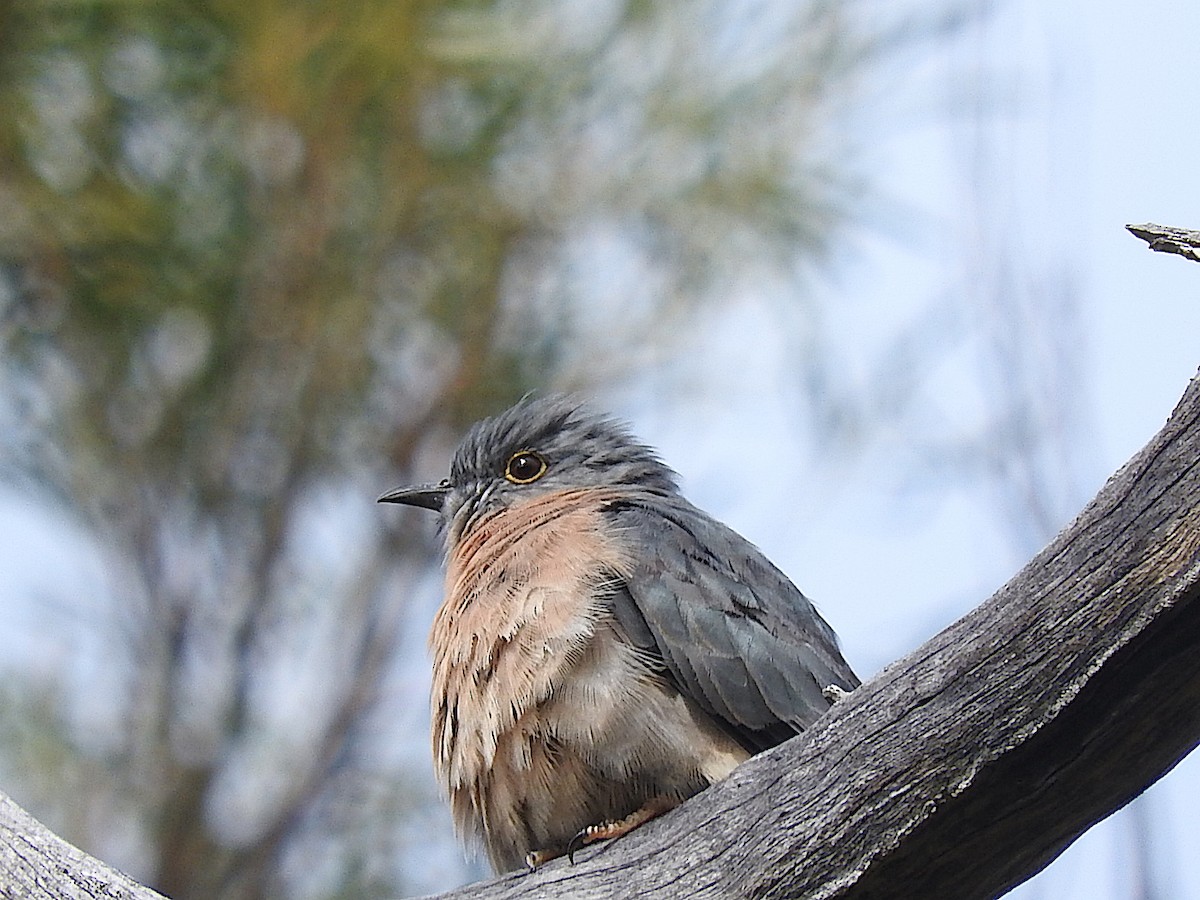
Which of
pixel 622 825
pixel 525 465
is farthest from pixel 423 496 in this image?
pixel 622 825

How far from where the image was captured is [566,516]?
4172mm

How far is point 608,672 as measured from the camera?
3.50 meters

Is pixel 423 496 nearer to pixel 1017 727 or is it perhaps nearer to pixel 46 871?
pixel 46 871

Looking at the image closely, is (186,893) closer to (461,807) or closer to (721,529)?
(461,807)

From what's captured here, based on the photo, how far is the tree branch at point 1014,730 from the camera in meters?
2.30

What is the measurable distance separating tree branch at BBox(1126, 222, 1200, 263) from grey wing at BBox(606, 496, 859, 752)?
1.56 meters

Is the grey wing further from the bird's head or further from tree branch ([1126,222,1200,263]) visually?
tree branch ([1126,222,1200,263])

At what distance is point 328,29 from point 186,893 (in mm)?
3496

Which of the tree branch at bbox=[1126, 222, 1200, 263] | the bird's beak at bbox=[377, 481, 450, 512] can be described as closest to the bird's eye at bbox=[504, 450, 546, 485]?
the bird's beak at bbox=[377, 481, 450, 512]

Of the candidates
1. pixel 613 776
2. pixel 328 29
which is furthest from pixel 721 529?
pixel 328 29

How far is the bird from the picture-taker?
11.2 ft

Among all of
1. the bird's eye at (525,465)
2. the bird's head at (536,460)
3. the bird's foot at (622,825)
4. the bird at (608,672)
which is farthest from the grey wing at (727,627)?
the bird's eye at (525,465)

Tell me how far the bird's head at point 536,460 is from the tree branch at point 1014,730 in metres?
2.06

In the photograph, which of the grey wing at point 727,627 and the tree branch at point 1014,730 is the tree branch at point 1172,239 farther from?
the grey wing at point 727,627
